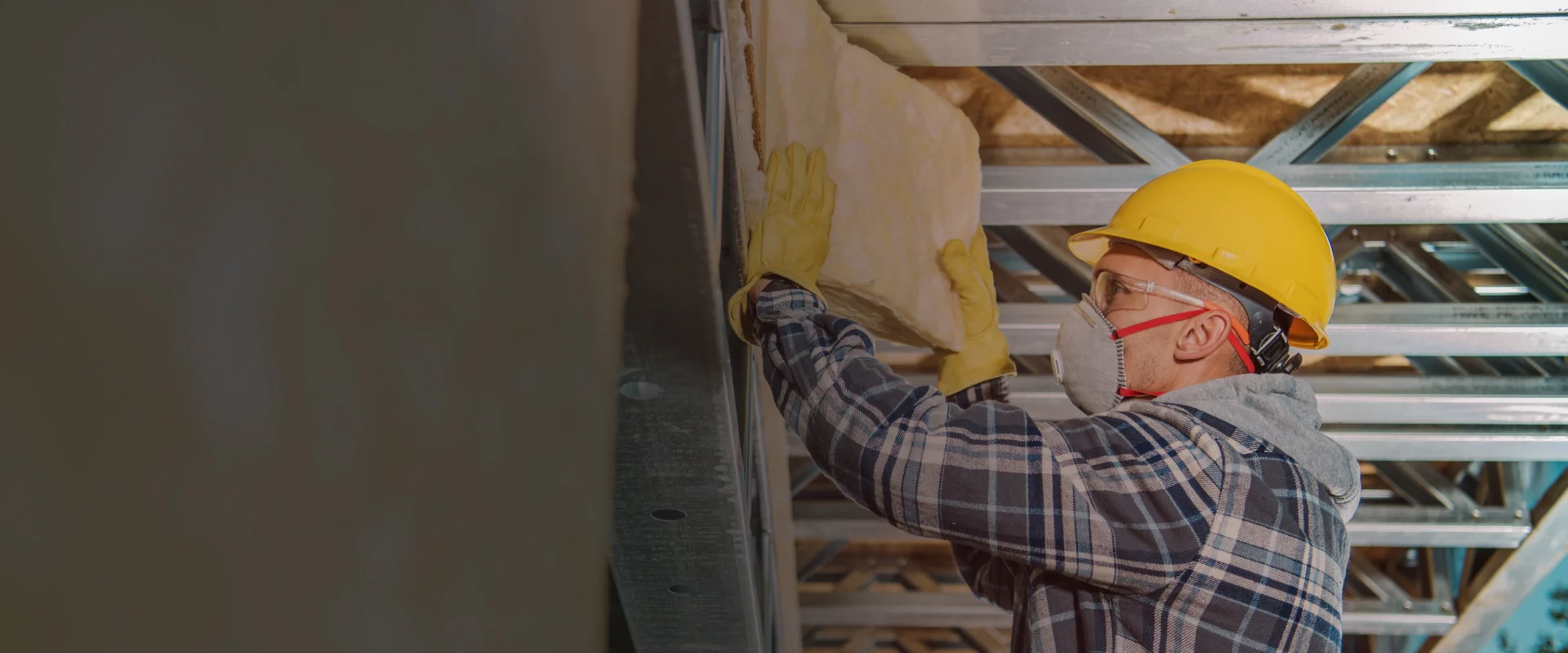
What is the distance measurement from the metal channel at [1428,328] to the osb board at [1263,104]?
0.59 metres

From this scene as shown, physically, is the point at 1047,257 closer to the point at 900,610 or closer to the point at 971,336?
the point at 971,336

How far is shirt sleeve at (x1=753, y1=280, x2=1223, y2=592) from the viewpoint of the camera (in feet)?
5.02

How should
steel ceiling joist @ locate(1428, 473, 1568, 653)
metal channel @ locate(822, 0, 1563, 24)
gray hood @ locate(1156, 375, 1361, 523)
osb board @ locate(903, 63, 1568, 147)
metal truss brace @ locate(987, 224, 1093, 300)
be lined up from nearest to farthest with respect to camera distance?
gray hood @ locate(1156, 375, 1361, 523) → metal channel @ locate(822, 0, 1563, 24) → osb board @ locate(903, 63, 1568, 147) → metal truss brace @ locate(987, 224, 1093, 300) → steel ceiling joist @ locate(1428, 473, 1568, 653)

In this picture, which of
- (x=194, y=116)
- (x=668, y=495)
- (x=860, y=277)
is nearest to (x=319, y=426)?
(x=194, y=116)

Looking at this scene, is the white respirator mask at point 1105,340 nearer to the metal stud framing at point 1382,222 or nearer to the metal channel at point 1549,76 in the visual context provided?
the metal stud framing at point 1382,222

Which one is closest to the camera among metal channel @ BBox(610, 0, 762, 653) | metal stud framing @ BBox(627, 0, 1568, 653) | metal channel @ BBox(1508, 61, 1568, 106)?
metal channel @ BBox(610, 0, 762, 653)

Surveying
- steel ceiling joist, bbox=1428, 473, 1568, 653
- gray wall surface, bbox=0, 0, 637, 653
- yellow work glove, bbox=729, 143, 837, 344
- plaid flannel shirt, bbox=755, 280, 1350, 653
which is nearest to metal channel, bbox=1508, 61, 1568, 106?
plaid flannel shirt, bbox=755, 280, 1350, 653

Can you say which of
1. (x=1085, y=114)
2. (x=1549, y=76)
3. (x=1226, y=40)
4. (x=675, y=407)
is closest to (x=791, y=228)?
(x=675, y=407)

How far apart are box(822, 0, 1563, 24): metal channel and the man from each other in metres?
0.75

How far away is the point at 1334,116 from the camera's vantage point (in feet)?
10.4

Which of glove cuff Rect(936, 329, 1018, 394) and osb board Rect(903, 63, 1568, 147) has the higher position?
osb board Rect(903, 63, 1568, 147)

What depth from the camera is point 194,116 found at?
418mm

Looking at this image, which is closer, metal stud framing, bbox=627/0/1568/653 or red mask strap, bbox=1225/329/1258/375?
metal stud framing, bbox=627/0/1568/653

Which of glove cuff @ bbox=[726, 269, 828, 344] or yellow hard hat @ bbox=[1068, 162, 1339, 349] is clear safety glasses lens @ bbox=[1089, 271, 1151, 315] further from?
glove cuff @ bbox=[726, 269, 828, 344]
